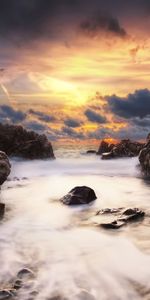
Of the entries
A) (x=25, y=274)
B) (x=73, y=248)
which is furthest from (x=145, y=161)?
(x=25, y=274)

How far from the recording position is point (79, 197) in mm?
12141

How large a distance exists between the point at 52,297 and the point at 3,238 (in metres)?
3.28

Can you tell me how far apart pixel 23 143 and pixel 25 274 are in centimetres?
2356

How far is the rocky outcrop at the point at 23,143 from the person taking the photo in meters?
28.8

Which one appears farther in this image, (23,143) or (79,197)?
(23,143)

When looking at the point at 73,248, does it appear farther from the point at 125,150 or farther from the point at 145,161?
the point at 125,150

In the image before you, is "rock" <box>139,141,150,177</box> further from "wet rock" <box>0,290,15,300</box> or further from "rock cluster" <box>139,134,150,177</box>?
"wet rock" <box>0,290,15,300</box>

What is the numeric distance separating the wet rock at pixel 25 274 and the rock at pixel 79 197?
5.43 m

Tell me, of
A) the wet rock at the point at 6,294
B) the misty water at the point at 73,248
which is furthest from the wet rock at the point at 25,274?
the wet rock at the point at 6,294

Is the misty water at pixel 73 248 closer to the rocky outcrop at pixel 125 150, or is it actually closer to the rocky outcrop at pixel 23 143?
the rocky outcrop at pixel 125 150

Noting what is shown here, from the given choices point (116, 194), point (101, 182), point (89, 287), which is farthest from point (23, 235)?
point (101, 182)

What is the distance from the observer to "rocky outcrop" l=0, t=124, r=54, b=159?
28.8 m

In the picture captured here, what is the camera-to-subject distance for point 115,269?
650 centimetres

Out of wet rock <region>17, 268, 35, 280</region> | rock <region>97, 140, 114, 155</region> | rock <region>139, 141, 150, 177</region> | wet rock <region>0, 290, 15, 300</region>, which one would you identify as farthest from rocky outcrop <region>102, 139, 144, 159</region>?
wet rock <region>0, 290, 15, 300</region>
